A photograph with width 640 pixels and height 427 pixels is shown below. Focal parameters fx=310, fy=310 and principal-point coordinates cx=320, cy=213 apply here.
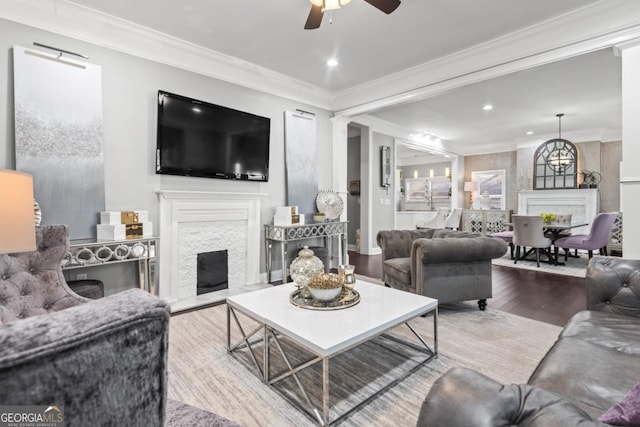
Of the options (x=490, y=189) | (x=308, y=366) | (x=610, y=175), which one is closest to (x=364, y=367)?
(x=308, y=366)

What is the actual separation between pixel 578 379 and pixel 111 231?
127 inches

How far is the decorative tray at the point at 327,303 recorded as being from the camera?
198cm

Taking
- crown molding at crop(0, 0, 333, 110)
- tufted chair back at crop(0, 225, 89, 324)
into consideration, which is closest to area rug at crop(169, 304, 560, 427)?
tufted chair back at crop(0, 225, 89, 324)

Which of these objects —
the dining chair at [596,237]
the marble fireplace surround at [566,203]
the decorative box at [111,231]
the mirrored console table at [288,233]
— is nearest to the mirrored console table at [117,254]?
the decorative box at [111,231]

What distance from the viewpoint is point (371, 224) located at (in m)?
6.30

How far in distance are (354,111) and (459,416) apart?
4.49m

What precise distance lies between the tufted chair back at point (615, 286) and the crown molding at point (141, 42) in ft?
12.6

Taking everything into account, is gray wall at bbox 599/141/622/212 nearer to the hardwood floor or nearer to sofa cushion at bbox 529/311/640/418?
the hardwood floor

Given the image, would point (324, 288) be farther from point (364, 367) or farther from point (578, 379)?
point (578, 379)

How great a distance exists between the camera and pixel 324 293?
6.61ft

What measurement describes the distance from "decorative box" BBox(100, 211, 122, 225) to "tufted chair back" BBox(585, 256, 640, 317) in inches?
143

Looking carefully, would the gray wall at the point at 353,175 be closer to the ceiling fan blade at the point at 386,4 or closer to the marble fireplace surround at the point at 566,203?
the marble fireplace surround at the point at 566,203

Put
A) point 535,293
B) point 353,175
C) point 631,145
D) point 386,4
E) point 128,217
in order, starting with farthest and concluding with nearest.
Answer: point 353,175, point 535,293, point 128,217, point 631,145, point 386,4

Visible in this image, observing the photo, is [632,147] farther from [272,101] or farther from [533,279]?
[272,101]
